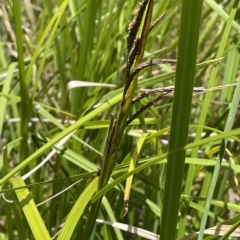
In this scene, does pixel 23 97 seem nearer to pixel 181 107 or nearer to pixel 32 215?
pixel 32 215

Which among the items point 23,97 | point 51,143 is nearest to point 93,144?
point 23,97

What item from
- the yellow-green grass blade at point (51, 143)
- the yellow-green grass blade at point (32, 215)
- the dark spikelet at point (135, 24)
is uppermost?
the dark spikelet at point (135, 24)

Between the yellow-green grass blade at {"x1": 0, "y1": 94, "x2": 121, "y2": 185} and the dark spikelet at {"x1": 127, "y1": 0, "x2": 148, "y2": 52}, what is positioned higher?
the dark spikelet at {"x1": 127, "y1": 0, "x2": 148, "y2": 52}

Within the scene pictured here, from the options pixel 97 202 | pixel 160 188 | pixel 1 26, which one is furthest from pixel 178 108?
pixel 1 26

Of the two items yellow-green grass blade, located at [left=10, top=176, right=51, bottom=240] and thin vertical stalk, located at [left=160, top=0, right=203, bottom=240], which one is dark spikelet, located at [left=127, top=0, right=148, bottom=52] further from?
yellow-green grass blade, located at [left=10, top=176, right=51, bottom=240]

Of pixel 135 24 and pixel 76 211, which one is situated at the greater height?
pixel 135 24

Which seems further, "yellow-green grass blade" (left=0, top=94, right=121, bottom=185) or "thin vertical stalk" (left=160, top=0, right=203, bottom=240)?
"yellow-green grass blade" (left=0, top=94, right=121, bottom=185)

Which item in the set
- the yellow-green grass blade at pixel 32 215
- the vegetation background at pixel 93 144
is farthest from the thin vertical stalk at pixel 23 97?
the yellow-green grass blade at pixel 32 215

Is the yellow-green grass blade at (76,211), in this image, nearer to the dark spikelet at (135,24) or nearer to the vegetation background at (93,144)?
the vegetation background at (93,144)

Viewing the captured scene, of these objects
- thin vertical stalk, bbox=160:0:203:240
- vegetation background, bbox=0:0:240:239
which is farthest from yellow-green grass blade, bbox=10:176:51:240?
thin vertical stalk, bbox=160:0:203:240

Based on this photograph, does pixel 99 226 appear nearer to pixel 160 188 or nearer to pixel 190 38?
pixel 160 188

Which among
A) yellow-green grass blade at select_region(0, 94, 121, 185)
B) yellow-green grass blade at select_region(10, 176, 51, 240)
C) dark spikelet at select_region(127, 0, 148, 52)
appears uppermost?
dark spikelet at select_region(127, 0, 148, 52)
